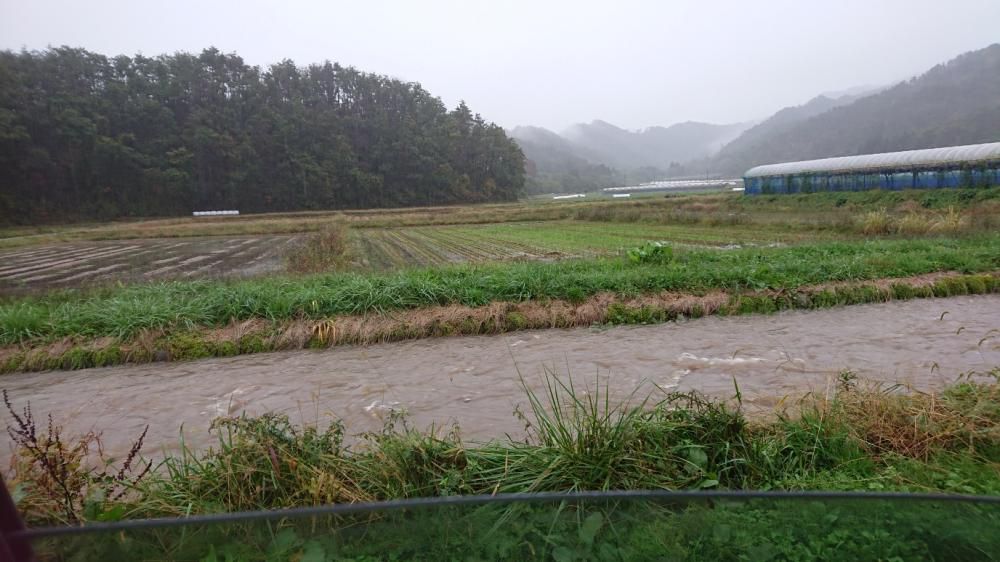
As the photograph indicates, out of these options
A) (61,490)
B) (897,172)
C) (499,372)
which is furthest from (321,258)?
(897,172)

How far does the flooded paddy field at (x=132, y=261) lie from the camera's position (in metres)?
12.1

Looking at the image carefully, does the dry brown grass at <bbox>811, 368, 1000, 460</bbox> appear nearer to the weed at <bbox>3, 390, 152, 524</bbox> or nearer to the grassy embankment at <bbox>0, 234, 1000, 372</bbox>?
the weed at <bbox>3, 390, 152, 524</bbox>

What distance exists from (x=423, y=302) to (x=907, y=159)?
103ft

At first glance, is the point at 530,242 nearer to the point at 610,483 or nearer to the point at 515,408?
the point at 515,408

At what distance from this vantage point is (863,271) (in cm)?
890

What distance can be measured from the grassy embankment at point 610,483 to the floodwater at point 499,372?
3.63 ft

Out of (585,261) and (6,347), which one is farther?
(585,261)

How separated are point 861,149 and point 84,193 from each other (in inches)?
3030

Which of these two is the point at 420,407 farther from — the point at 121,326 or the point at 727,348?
the point at 121,326

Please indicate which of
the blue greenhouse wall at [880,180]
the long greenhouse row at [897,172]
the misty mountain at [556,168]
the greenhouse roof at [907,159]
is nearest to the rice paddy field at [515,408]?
the blue greenhouse wall at [880,180]

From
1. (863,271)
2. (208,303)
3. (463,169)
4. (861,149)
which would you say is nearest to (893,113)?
(861,149)

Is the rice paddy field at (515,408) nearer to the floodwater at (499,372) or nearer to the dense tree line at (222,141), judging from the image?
the floodwater at (499,372)

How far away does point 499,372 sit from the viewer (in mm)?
5992

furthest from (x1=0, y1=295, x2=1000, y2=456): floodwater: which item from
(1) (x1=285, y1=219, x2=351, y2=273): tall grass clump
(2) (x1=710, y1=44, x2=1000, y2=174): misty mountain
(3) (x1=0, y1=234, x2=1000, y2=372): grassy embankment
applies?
(2) (x1=710, y1=44, x2=1000, y2=174): misty mountain
